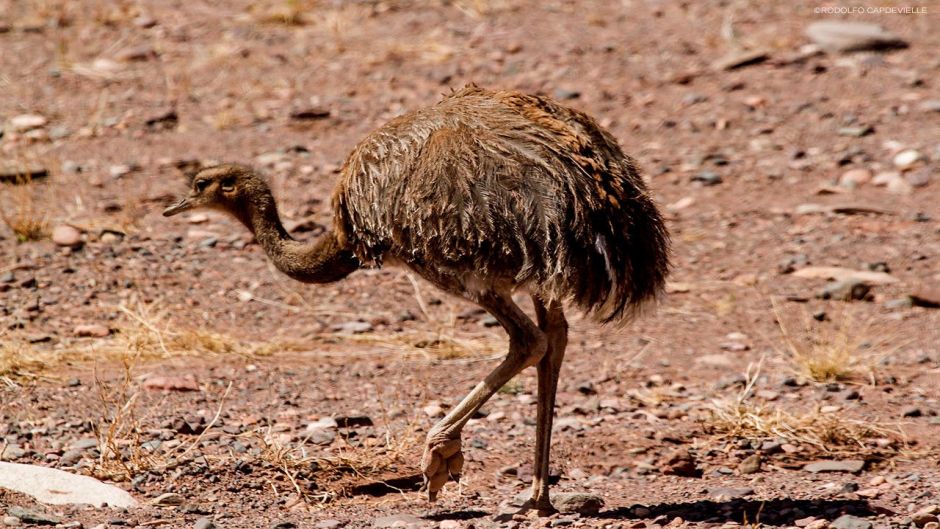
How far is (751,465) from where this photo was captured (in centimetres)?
618

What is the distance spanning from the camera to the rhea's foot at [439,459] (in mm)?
5512

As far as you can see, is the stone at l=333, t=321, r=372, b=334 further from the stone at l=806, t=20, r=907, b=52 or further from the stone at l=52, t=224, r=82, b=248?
the stone at l=806, t=20, r=907, b=52

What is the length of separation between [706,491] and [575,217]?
1.40 metres

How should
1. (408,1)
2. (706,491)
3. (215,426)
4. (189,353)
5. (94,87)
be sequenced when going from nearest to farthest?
(706,491)
(215,426)
(189,353)
(94,87)
(408,1)

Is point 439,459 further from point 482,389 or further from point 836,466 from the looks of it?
point 836,466

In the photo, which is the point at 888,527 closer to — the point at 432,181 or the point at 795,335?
the point at 432,181

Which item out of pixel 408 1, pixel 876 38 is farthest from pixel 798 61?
pixel 408 1

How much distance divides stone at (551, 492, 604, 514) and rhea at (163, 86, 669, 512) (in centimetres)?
9

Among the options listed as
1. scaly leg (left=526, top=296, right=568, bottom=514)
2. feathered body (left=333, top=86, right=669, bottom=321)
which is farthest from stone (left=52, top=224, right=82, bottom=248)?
scaly leg (left=526, top=296, right=568, bottom=514)

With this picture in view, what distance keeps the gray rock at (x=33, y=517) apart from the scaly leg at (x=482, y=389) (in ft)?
4.69

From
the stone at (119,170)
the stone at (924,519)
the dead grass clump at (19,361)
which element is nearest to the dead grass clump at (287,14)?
the stone at (119,170)

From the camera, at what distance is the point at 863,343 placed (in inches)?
305

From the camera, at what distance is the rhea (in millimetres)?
5270

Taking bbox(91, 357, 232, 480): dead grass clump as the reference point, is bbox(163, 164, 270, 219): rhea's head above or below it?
above
